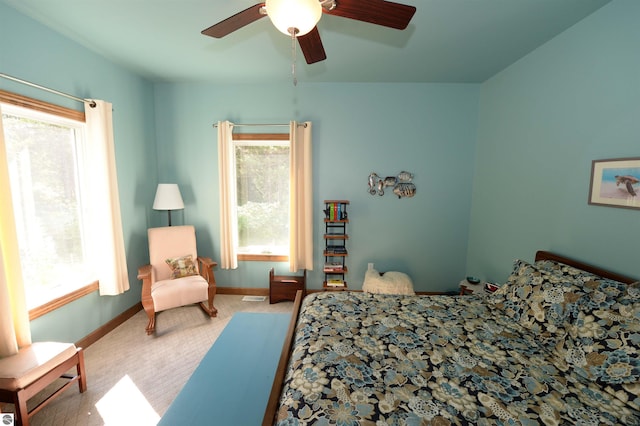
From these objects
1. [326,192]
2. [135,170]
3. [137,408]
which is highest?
[135,170]

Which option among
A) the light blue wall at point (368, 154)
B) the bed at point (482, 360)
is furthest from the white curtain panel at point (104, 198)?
the bed at point (482, 360)

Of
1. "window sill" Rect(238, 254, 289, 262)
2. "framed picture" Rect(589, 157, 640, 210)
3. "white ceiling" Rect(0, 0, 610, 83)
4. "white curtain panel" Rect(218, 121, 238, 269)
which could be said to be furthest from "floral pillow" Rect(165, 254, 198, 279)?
"framed picture" Rect(589, 157, 640, 210)

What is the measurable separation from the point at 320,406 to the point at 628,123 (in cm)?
251

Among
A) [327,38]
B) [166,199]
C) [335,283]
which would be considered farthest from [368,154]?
[166,199]

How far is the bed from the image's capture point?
3.59 feet

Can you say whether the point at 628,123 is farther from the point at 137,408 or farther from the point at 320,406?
the point at 137,408

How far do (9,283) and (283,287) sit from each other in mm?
2398

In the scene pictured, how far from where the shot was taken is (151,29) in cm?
216

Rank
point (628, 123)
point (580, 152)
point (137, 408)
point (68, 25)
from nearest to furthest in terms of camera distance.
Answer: point (628, 123), point (137, 408), point (580, 152), point (68, 25)

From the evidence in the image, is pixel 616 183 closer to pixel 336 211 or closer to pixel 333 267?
pixel 336 211

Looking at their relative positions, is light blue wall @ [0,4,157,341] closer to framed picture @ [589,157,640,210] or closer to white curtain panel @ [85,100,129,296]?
white curtain panel @ [85,100,129,296]

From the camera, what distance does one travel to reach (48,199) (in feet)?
7.47

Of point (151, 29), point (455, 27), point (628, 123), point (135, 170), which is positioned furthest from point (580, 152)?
point (135, 170)

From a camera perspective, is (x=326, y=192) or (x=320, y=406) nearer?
(x=320, y=406)
